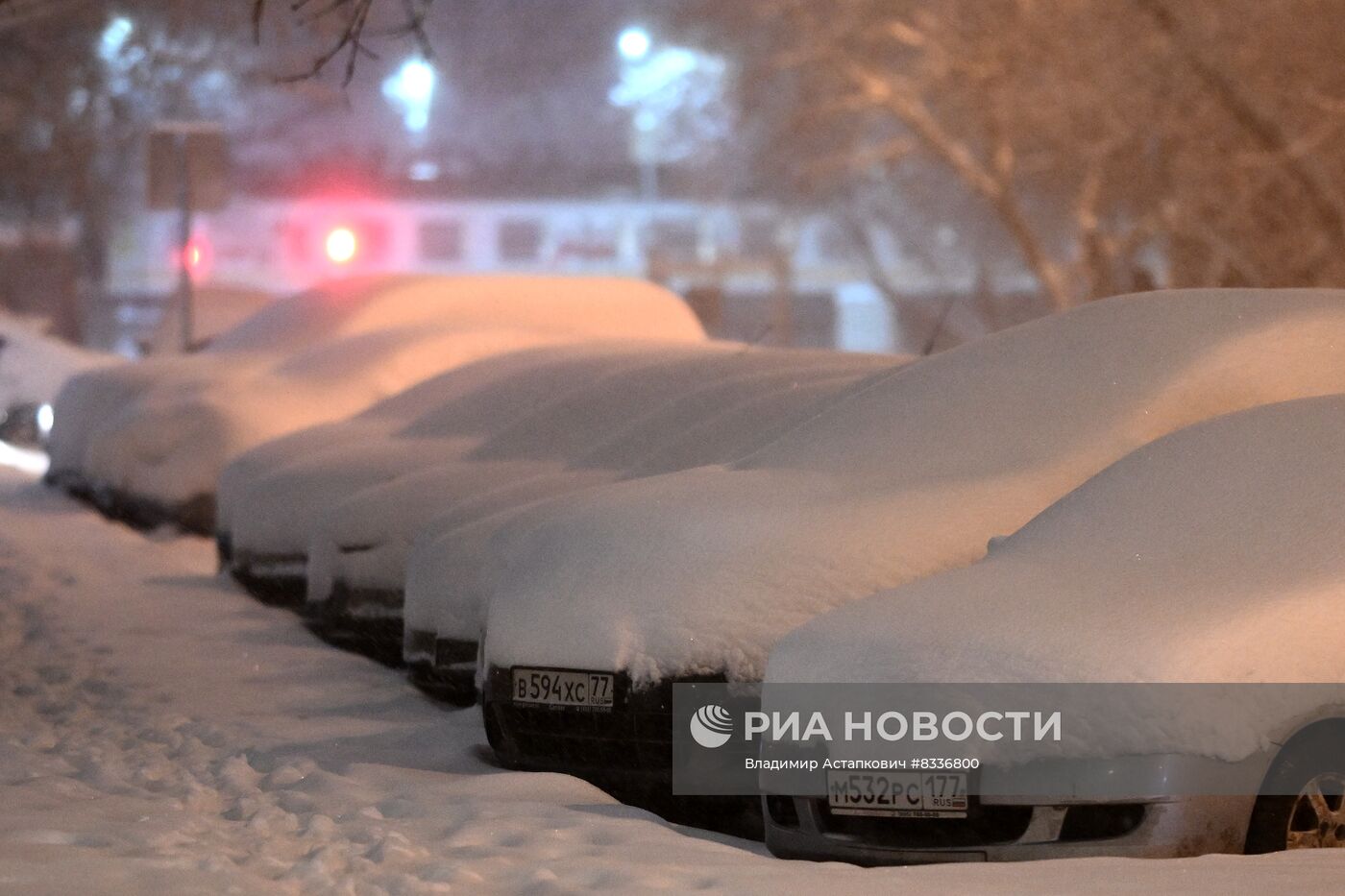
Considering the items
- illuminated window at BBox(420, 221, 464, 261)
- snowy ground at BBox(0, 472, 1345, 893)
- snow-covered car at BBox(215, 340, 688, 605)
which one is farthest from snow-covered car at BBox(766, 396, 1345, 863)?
illuminated window at BBox(420, 221, 464, 261)

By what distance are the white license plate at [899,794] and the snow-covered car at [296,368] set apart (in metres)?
7.71

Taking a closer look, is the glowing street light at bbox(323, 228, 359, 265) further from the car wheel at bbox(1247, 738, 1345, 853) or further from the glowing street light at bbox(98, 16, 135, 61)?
the car wheel at bbox(1247, 738, 1345, 853)

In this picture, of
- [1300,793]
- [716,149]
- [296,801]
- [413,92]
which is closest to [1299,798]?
[1300,793]

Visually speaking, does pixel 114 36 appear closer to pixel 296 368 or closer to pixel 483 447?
pixel 296 368

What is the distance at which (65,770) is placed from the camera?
6109 mm

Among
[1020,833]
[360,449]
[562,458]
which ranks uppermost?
[562,458]

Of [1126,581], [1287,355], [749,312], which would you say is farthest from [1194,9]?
[749,312]

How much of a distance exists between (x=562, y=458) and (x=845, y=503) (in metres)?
3.02

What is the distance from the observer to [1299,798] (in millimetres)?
4746

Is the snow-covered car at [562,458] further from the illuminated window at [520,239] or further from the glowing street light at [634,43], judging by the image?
the illuminated window at [520,239]

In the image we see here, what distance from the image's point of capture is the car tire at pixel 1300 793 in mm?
4699

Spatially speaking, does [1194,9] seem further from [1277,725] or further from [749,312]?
[749,312]

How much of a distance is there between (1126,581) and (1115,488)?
494mm

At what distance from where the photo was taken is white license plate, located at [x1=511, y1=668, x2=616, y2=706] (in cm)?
576
